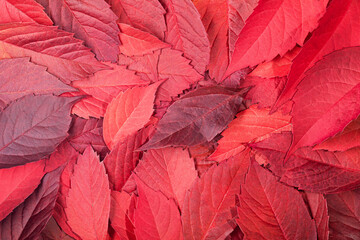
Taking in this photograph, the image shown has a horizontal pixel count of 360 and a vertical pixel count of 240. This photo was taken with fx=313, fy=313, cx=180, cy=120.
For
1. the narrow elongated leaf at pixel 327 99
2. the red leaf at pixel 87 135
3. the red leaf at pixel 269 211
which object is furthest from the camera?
the red leaf at pixel 87 135

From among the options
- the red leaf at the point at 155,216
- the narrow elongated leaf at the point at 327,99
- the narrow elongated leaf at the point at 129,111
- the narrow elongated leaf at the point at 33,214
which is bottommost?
the narrow elongated leaf at the point at 33,214

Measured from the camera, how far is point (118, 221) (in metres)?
0.56

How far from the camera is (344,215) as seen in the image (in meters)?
0.56

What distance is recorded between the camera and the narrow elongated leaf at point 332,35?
41 cm

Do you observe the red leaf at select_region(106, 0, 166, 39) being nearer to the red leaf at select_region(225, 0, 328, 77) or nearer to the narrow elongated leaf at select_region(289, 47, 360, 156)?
the red leaf at select_region(225, 0, 328, 77)

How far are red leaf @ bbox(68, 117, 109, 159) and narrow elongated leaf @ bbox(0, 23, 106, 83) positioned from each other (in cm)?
9

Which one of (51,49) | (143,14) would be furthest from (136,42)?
(51,49)

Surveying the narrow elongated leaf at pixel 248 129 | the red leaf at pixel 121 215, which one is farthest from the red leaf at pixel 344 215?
the red leaf at pixel 121 215

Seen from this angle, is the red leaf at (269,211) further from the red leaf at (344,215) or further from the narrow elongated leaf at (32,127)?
the narrow elongated leaf at (32,127)

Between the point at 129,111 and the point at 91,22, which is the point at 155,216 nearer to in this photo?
the point at 129,111

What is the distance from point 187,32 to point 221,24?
0.21 ft

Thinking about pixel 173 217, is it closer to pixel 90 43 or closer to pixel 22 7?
pixel 90 43

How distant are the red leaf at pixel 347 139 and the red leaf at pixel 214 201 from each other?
Answer: 5.5 inches

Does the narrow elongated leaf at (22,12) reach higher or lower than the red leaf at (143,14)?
lower
